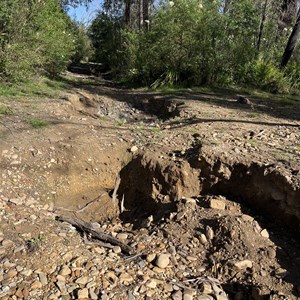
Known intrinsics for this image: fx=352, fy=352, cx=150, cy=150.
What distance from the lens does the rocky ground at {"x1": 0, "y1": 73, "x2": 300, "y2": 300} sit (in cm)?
286

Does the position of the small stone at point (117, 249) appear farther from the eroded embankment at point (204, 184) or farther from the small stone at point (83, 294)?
the eroded embankment at point (204, 184)

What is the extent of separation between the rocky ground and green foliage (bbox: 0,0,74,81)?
1.68 metres

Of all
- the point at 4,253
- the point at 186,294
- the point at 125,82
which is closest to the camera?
the point at 186,294

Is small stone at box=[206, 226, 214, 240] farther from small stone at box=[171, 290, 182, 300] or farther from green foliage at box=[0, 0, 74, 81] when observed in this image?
green foliage at box=[0, 0, 74, 81]

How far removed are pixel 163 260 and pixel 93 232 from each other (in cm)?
79

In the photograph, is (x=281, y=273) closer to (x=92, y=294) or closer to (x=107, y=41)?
(x=92, y=294)

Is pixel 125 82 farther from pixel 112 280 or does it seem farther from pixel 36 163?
pixel 112 280

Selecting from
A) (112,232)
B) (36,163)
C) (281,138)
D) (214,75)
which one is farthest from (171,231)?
(214,75)

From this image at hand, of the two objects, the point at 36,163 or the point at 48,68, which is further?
the point at 48,68

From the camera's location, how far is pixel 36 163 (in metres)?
4.28

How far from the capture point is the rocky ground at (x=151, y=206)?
9.38 ft

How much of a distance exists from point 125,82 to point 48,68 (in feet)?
7.47

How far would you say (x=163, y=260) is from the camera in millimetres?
3086

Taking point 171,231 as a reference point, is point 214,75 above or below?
above
